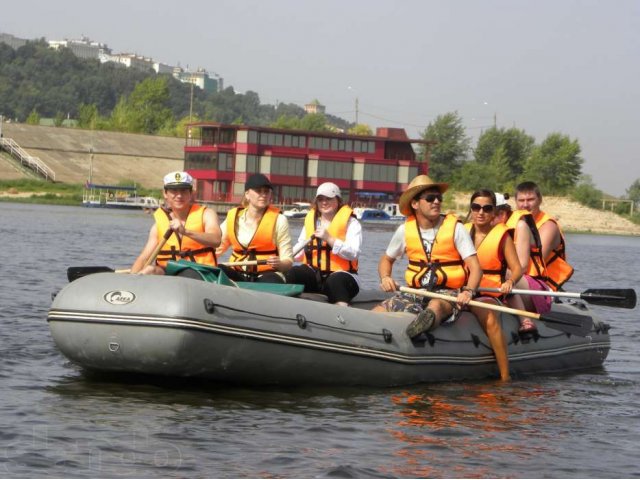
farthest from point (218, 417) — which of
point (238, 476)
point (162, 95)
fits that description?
point (162, 95)

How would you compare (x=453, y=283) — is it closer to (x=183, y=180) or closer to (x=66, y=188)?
(x=183, y=180)

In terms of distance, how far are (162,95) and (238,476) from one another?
122m

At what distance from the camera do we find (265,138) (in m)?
72.1

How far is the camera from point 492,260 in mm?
10359

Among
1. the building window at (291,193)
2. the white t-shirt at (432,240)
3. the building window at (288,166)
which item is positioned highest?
the building window at (288,166)

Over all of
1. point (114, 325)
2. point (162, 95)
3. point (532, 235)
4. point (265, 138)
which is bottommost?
point (114, 325)

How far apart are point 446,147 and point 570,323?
8395cm

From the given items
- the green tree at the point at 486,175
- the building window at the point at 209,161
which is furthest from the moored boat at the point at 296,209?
the green tree at the point at 486,175

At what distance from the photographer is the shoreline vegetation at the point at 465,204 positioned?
73.4 m

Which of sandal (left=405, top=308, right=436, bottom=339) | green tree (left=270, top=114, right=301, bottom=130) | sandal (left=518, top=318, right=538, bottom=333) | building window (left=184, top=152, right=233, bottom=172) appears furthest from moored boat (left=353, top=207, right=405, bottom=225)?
sandal (left=405, top=308, right=436, bottom=339)

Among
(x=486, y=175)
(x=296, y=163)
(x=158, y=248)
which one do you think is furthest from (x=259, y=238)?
(x=486, y=175)

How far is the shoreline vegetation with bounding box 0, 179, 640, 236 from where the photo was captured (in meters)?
73.4

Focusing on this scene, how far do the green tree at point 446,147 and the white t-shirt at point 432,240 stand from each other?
81527 millimetres

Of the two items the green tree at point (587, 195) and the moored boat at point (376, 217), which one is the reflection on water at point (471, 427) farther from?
the green tree at point (587, 195)
